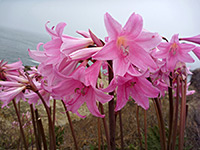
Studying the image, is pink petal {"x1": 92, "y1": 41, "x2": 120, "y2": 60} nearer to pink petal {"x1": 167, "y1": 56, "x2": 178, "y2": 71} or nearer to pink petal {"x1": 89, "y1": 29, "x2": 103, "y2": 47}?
pink petal {"x1": 89, "y1": 29, "x2": 103, "y2": 47}

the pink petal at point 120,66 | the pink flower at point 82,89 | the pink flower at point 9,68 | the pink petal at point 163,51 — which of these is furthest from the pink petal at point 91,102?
the pink flower at point 9,68

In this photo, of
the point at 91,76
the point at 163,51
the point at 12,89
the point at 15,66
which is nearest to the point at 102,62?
the point at 91,76

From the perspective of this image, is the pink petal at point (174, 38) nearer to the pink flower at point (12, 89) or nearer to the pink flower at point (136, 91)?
the pink flower at point (136, 91)

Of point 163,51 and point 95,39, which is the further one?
point 163,51

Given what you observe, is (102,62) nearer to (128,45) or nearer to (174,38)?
(128,45)

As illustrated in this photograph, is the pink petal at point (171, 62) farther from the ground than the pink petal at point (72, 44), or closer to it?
closer to it
